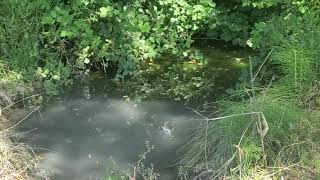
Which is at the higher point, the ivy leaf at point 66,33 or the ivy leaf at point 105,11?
the ivy leaf at point 105,11

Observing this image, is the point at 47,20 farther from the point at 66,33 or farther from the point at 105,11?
the point at 105,11

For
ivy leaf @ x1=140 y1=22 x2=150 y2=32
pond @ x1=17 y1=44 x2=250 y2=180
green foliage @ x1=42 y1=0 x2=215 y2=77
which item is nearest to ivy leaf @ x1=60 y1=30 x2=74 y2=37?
green foliage @ x1=42 y1=0 x2=215 y2=77

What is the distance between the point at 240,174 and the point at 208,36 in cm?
322

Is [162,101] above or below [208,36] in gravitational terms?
below

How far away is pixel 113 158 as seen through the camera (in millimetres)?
4297

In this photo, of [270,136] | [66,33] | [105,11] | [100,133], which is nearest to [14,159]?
[100,133]

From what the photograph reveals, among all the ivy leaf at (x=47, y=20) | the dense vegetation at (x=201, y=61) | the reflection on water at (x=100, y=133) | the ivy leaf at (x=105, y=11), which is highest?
the ivy leaf at (x=105, y=11)

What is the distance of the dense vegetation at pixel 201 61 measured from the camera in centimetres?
388

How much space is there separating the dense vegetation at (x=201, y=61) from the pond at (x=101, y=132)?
0.19 metres

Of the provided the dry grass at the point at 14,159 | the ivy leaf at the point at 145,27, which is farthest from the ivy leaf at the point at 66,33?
the dry grass at the point at 14,159

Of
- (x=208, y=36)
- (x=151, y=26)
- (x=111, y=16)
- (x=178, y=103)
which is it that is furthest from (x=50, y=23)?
(x=208, y=36)

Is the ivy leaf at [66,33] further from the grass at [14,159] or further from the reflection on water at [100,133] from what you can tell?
the grass at [14,159]

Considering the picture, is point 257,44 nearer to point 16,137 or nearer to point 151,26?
point 151,26

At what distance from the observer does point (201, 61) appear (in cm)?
602
